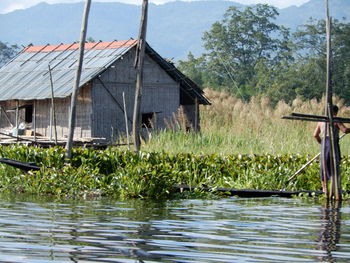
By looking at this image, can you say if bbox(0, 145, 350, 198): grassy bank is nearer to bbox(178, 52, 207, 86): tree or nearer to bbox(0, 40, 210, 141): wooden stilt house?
bbox(0, 40, 210, 141): wooden stilt house

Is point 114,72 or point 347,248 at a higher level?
point 114,72

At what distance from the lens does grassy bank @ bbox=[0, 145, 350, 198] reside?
38.5 feet

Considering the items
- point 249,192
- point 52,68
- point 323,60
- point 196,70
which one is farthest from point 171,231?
point 196,70

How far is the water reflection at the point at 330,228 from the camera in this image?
21.6 feet

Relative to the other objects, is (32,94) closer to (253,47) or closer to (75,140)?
(75,140)

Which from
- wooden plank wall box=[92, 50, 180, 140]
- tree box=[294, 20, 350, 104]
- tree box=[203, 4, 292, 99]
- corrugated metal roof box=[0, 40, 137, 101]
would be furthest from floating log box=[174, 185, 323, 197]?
tree box=[203, 4, 292, 99]

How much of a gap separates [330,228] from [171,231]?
5.80 feet

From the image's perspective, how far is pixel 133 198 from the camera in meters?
11.6

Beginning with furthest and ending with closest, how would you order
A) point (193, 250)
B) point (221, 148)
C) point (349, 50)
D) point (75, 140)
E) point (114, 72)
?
point (349, 50), point (114, 72), point (75, 140), point (221, 148), point (193, 250)

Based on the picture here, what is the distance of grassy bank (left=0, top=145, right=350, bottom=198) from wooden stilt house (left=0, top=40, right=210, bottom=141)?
955 centimetres

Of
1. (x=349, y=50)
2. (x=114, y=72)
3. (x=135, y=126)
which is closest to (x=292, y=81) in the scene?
(x=349, y=50)

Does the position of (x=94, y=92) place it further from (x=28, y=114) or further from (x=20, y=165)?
(x=20, y=165)

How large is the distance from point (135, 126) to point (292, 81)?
72.7 feet

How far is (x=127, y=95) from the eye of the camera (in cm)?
2714
